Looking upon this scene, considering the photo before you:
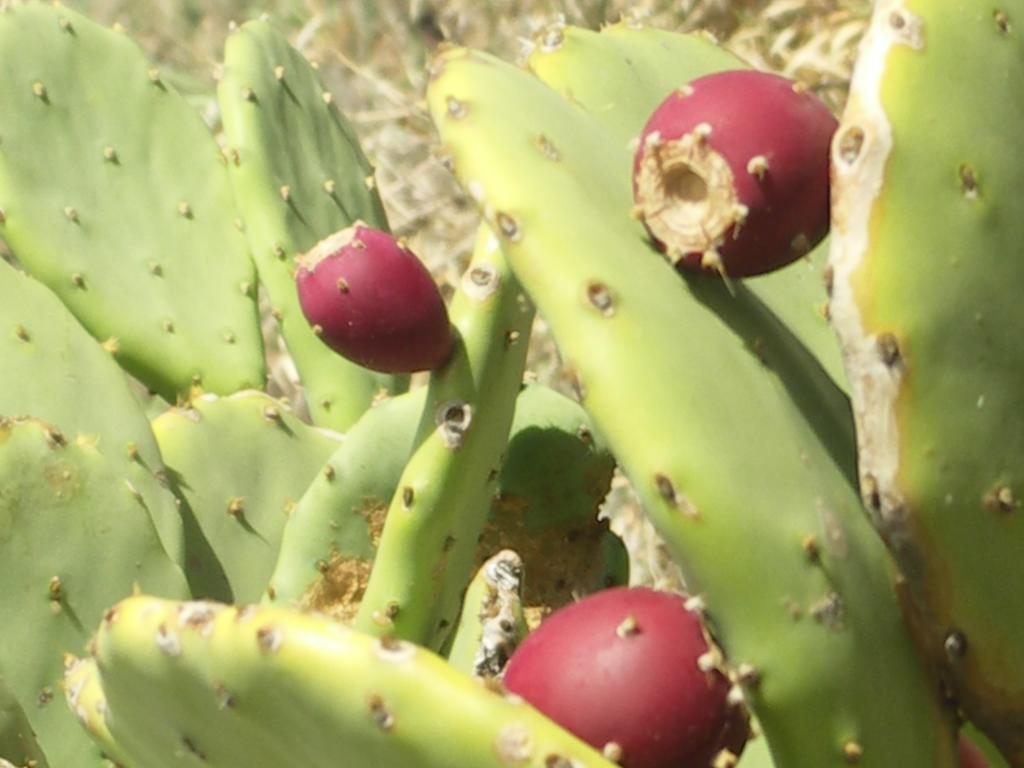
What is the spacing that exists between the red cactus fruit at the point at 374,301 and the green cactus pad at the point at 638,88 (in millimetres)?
169

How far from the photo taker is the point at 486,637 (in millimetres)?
1144

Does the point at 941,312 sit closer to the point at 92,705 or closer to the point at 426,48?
the point at 92,705

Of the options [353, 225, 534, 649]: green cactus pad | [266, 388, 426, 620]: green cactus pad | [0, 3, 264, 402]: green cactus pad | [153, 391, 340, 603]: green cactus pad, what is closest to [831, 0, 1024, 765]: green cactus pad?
[353, 225, 534, 649]: green cactus pad

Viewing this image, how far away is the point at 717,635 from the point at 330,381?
0.93 m

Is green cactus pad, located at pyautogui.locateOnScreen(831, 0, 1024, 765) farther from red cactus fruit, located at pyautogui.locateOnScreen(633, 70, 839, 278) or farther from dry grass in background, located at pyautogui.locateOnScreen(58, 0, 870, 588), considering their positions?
dry grass in background, located at pyautogui.locateOnScreen(58, 0, 870, 588)

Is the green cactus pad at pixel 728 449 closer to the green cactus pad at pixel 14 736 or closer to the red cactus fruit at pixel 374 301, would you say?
the red cactus fruit at pixel 374 301

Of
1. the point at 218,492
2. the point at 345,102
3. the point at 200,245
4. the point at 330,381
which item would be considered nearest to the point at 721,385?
the point at 218,492

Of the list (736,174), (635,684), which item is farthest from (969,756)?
(736,174)

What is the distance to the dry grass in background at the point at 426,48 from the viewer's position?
9.75ft

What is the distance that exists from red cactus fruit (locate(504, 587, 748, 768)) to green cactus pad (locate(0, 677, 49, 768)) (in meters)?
0.47

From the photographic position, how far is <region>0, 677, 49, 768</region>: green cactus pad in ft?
4.02

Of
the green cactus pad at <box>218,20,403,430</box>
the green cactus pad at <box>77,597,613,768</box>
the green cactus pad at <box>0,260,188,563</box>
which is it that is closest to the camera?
the green cactus pad at <box>77,597,613,768</box>

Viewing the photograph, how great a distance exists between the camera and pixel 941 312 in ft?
2.84

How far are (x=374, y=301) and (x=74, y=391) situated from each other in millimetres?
411
